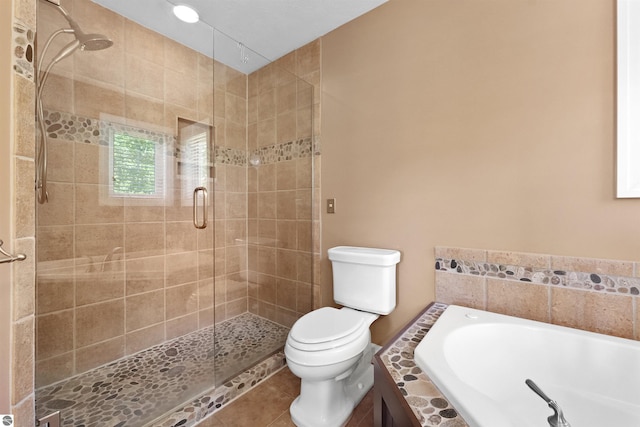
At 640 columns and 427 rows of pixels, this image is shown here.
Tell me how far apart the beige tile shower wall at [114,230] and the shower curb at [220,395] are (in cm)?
66

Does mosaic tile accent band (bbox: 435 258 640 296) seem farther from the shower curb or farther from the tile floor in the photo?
the shower curb

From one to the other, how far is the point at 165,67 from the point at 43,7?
73 centimetres

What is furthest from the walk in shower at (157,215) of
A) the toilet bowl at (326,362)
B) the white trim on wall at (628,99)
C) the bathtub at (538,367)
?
the white trim on wall at (628,99)

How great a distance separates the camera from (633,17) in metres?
1.07

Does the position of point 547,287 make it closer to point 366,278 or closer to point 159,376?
point 366,278

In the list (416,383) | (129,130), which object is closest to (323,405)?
(416,383)

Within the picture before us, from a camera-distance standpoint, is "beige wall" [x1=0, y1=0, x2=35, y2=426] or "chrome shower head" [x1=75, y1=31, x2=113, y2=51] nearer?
"beige wall" [x1=0, y1=0, x2=35, y2=426]

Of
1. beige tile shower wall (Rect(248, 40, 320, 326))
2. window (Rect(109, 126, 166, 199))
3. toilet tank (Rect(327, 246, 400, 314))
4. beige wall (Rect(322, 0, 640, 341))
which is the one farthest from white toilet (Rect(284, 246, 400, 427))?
window (Rect(109, 126, 166, 199))

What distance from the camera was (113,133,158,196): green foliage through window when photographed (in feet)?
5.99

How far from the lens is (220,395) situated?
1.51 metres

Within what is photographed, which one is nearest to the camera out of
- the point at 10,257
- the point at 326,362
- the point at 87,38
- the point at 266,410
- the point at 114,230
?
the point at 10,257

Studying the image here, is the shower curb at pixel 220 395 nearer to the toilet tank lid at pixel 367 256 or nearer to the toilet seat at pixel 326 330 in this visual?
the toilet seat at pixel 326 330

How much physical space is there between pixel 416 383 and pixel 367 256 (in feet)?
2.65

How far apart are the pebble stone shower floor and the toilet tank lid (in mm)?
939
